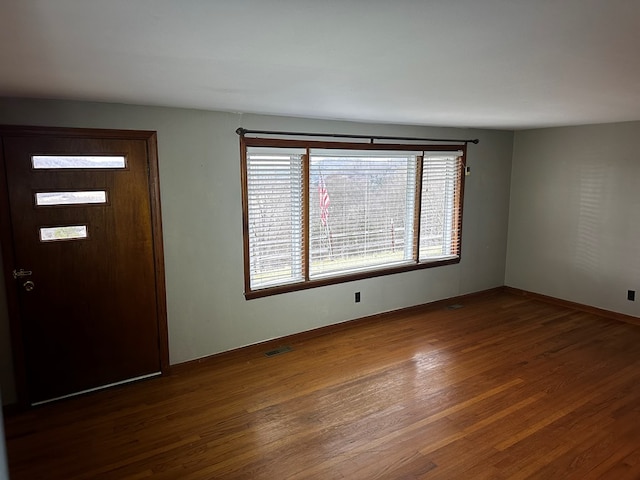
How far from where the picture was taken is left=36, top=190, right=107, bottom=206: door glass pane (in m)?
3.04

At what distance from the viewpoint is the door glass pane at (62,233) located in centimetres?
307

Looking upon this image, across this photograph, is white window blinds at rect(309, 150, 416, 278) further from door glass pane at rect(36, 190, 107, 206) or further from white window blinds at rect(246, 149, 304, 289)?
door glass pane at rect(36, 190, 107, 206)

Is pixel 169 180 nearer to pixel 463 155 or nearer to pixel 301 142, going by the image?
pixel 301 142

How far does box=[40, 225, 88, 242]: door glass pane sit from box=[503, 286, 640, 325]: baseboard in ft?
17.7

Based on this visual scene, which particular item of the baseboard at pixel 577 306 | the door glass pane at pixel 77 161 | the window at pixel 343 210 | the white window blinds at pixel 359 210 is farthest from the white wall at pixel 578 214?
the door glass pane at pixel 77 161

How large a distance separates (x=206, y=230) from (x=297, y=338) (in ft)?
4.85

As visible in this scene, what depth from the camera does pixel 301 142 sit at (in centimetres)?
408

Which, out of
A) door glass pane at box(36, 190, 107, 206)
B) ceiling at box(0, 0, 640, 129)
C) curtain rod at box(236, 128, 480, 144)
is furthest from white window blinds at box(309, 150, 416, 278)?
door glass pane at box(36, 190, 107, 206)

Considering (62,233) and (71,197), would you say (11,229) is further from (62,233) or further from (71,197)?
(71,197)

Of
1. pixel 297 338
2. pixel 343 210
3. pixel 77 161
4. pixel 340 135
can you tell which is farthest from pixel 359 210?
pixel 77 161

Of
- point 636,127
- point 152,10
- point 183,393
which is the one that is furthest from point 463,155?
point 152,10

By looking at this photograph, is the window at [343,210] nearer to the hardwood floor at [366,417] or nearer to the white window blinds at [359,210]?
the white window blinds at [359,210]

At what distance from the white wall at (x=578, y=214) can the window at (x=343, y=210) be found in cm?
104

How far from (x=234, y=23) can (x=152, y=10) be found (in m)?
0.25
